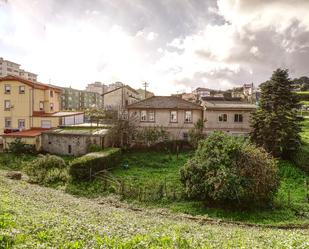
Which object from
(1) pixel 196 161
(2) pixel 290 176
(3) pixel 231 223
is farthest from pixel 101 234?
(2) pixel 290 176

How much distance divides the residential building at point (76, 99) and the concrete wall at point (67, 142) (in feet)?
232

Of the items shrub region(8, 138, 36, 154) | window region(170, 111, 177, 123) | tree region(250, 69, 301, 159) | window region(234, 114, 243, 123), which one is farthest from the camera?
window region(170, 111, 177, 123)

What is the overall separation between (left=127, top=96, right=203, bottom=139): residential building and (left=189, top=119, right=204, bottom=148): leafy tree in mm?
963

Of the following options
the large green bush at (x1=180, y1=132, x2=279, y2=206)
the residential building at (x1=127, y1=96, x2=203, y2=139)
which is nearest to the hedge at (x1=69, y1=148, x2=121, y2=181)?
the large green bush at (x1=180, y1=132, x2=279, y2=206)

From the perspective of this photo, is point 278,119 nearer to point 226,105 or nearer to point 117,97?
point 226,105

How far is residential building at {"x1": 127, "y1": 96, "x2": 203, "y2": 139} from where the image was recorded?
38594 millimetres

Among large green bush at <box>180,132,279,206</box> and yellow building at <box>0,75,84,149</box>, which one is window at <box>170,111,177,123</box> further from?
large green bush at <box>180,132,279,206</box>

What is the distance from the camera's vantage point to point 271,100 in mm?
32438

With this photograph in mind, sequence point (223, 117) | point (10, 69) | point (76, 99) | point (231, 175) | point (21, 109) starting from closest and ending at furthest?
1. point (231, 175)
2. point (223, 117)
3. point (21, 109)
4. point (76, 99)
5. point (10, 69)

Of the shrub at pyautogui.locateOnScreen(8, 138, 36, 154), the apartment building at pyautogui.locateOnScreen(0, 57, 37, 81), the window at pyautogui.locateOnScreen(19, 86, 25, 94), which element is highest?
the apartment building at pyautogui.locateOnScreen(0, 57, 37, 81)

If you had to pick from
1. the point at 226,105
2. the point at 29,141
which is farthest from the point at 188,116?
the point at 29,141

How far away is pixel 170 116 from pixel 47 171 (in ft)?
59.9

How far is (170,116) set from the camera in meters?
38.7

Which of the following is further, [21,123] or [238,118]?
[21,123]
